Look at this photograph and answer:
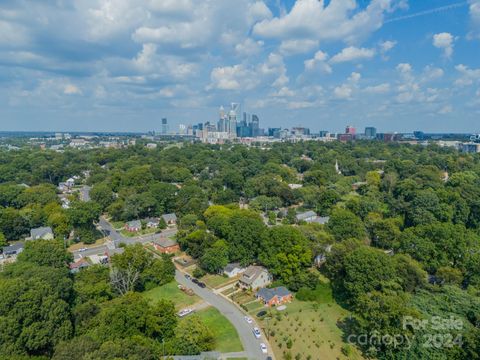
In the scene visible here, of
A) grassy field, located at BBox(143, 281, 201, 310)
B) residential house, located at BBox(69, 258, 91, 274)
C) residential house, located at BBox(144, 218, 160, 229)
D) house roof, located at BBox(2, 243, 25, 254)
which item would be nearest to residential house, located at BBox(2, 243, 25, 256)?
house roof, located at BBox(2, 243, 25, 254)

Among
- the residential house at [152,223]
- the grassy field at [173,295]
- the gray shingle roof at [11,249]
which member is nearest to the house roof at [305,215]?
the residential house at [152,223]

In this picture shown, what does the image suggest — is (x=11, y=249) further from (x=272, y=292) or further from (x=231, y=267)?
(x=272, y=292)

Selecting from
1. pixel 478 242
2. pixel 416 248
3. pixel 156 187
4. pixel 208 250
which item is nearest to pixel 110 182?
pixel 156 187

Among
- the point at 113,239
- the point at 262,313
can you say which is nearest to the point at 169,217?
the point at 113,239

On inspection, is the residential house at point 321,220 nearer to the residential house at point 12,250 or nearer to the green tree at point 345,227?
the green tree at point 345,227

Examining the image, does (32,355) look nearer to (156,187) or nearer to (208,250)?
(208,250)

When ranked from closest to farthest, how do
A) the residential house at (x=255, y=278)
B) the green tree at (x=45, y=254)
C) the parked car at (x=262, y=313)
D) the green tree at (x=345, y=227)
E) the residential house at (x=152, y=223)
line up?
the parked car at (x=262, y=313), the green tree at (x=45, y=254), the residential house at (x=255, y=278), the green tree at (x=345, y=227), the residential house at (x=152, y=223)
